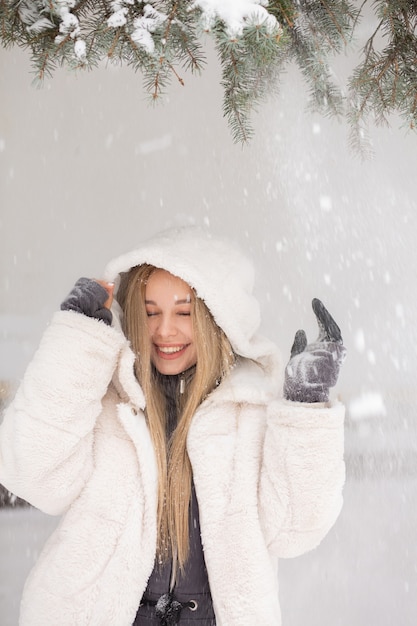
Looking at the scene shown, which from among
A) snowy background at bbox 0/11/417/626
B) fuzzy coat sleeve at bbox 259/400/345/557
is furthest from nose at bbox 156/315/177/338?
snowy background at bbox 0/11/417/626

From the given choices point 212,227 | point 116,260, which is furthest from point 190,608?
point 212,227

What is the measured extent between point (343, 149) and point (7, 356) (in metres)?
1.51

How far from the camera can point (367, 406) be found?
2.68 meters

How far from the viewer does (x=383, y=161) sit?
2.62 m

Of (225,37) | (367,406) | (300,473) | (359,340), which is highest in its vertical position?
(225,37)

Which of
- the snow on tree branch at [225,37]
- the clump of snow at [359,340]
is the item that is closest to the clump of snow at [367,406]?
the clump of snow at [359,340]

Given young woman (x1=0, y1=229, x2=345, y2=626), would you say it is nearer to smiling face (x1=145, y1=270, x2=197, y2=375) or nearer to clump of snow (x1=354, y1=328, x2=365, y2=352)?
smiling face (x1=145, y1=270, x2=197, y2=375)

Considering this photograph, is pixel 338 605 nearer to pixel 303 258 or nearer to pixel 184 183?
pixel 303 258

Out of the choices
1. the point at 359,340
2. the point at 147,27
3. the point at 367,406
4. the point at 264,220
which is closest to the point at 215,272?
the point at 147,27

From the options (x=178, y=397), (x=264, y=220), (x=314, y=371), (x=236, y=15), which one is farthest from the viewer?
(x=264, y=220)

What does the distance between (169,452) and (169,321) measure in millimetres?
275

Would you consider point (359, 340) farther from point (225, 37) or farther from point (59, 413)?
point (225, 37)

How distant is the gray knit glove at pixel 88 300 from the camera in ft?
4.25

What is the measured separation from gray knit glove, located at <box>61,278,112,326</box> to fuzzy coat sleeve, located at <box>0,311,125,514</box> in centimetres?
3
